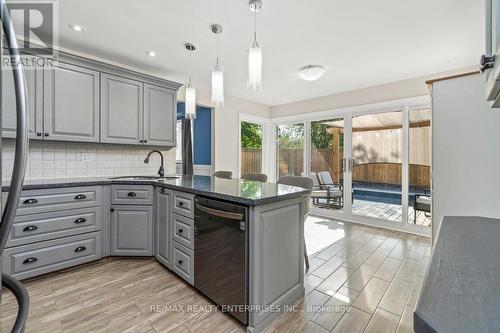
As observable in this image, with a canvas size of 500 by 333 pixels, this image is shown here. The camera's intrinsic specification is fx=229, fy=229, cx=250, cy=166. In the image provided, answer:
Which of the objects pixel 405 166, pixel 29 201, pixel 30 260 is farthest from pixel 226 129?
pixel 30 260

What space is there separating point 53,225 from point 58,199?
25 centimetres

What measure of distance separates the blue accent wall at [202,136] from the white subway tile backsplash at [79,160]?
103cm

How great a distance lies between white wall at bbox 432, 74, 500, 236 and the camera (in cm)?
192

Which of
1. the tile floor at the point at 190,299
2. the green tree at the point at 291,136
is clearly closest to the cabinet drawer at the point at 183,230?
the tile floor at the point at 190,299

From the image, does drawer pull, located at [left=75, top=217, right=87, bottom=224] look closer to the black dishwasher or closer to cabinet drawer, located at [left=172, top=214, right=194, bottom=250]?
cabinet drawer, located at [left=172, top=214, right=194, bottom=250]

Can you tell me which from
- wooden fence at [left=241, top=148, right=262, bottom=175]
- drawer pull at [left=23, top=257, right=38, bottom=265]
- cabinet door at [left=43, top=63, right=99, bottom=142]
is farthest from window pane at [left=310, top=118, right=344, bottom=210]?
drawer pull at [left=23, top=257, right=38, bottom=265]

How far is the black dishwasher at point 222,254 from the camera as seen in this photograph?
152 centimetres

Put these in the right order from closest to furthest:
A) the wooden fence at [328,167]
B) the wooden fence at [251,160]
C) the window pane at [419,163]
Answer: the window pane at [419,163] < the wooden fence at [328,167] < the wooden fence at [251,160]

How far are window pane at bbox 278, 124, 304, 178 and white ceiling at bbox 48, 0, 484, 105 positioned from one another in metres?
1.88

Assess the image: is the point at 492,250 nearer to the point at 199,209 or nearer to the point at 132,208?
the point at 199,209

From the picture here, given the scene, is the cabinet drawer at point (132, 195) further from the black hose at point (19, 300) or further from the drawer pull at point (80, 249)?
the black hose at point (19, 300)

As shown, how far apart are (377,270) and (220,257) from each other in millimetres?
1759

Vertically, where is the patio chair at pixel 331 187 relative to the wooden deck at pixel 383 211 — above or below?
above

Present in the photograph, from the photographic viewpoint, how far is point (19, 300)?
1.71ft
